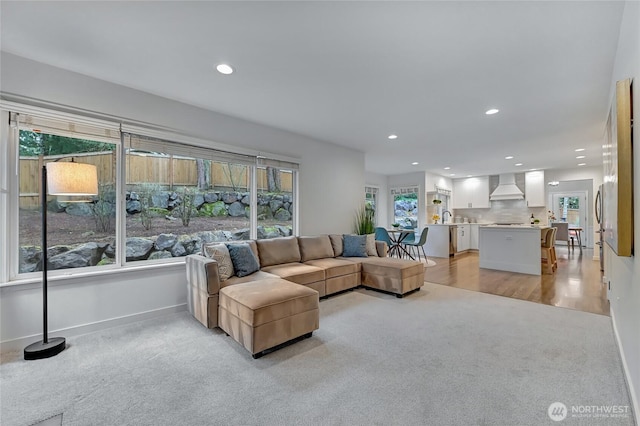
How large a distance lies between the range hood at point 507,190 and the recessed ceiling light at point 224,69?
8.68 meters

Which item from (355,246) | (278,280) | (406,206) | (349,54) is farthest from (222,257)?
(406,206)

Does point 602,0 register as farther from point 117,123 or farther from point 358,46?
point 117,123

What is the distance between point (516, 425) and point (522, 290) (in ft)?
11.0

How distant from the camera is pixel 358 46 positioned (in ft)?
7.23

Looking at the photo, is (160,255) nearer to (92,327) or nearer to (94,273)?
(94,273)

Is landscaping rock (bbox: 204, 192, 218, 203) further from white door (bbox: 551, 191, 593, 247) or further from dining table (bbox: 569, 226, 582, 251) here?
white door (bbox: 551, 191, 593, 247)

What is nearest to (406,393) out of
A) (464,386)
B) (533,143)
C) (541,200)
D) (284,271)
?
(464,386)

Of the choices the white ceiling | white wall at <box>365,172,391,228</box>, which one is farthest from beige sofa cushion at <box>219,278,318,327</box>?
white wall at <box>365,172,391,228</box>

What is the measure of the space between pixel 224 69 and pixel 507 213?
928 centimetres

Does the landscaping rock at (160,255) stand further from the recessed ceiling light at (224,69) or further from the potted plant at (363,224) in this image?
the potted plant at (363,224)

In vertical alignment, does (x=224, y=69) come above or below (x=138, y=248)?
above

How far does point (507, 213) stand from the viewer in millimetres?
8609

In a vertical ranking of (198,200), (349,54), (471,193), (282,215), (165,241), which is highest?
(349,54)

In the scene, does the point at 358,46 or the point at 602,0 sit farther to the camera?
the point at 358,46
